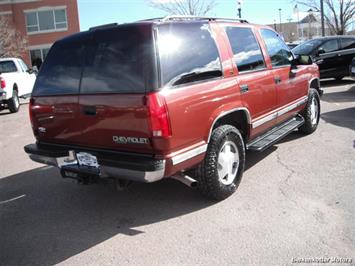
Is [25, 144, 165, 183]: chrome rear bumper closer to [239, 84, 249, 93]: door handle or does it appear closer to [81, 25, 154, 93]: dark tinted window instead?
[81, 25, 154, 93]: dark tinted window

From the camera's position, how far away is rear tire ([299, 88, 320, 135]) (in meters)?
7.06

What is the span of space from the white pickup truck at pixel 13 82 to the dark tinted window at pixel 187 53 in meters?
10.4

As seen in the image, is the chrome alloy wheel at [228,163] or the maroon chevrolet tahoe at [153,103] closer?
the maroon chevrolet tahoe at [153,103]

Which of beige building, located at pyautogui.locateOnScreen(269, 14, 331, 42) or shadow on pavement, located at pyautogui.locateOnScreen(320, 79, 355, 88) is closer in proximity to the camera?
shadow on pavement, located at pyautogui.locateOnScreen(320, 79, 355, 88)

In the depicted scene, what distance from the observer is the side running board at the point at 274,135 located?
521 cm

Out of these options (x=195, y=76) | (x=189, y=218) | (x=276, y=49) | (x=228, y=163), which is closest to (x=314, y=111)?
(x=276, y=49)

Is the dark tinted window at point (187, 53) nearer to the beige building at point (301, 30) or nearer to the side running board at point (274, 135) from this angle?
the side running board at point (274, 135)

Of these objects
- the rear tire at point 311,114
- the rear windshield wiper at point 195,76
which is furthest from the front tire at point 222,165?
the rear tire at point 311,114

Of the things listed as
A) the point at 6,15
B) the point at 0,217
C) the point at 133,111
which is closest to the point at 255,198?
the point at 133,111

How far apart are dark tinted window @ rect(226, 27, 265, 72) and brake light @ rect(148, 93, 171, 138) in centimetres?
153

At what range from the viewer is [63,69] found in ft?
14.4

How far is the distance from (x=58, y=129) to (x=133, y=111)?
1.11m

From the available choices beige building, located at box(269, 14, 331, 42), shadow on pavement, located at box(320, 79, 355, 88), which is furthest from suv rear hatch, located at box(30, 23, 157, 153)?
beige building, located at box(269, 14, 331, 42)

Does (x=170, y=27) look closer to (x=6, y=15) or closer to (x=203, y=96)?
(x=203, y=96)
